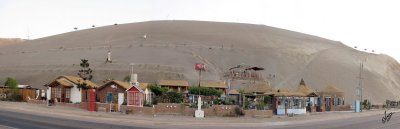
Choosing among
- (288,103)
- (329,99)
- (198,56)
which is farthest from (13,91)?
(198,56)

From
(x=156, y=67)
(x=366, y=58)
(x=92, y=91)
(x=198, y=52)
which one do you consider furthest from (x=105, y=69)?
(x=366, y=58)

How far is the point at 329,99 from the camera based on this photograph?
287 ft

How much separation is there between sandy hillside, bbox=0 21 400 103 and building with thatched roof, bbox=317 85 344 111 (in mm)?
30535

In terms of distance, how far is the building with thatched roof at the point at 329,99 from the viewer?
272 feet

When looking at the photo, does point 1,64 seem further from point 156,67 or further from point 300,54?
point 300,54

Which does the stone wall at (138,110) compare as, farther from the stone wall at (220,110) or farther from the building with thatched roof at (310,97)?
the building with thatched roof at (310,97)

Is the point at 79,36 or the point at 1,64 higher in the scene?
the point at 79,36

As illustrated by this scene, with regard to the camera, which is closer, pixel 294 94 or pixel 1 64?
pixel 294 94

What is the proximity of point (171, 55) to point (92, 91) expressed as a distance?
7534 cm

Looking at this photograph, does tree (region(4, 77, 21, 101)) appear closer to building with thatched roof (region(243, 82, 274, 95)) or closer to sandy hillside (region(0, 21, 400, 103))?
sandy hillside (region(0, 21, 400, 103))

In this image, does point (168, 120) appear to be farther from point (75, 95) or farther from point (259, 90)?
point (75, 95)

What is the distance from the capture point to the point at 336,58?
164 metres

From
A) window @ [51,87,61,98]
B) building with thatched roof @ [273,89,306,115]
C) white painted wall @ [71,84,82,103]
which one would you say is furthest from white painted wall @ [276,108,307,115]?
window @ [51,87,61,98]

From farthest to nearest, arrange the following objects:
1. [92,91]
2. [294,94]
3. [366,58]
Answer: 1. [366,58]
2. [294,94]
3. [92,91]
